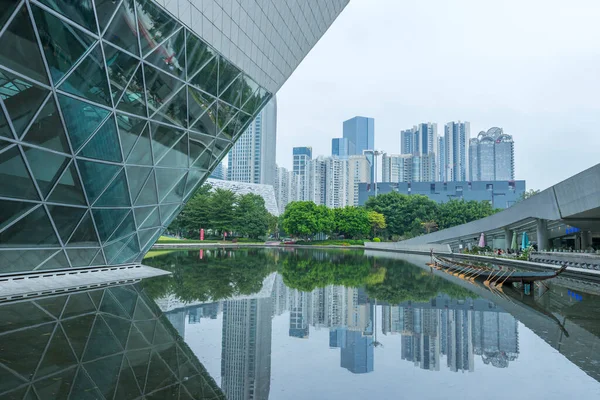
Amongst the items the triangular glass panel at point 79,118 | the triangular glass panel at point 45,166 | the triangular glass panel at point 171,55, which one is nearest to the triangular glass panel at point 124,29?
the triangular glass panel at point 171,55

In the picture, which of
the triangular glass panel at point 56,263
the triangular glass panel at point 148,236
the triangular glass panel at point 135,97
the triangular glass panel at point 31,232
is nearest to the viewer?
the triangular glass panel at point 31,232

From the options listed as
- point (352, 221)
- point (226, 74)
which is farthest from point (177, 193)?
point (352, 221)

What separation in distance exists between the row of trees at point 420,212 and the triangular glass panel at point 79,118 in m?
69.3

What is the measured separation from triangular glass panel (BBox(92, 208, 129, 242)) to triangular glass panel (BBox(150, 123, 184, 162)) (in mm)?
3079

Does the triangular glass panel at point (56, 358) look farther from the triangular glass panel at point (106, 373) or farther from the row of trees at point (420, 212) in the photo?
the row of trees at point (420, 212)

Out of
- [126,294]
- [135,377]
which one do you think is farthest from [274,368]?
[126,294]

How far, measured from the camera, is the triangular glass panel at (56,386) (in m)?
6.32

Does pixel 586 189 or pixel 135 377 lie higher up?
pixel 586 189

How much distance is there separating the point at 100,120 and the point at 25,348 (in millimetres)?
9288

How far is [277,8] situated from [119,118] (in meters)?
9.55

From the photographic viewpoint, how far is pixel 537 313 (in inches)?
560

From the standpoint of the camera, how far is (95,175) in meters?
16.7

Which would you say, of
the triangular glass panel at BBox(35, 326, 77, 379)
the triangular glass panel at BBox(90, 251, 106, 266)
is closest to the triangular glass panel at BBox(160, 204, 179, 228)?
the triangular glass panel at BBox(90, 251, 106, 266)

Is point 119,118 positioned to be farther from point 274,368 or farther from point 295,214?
point 295,214
